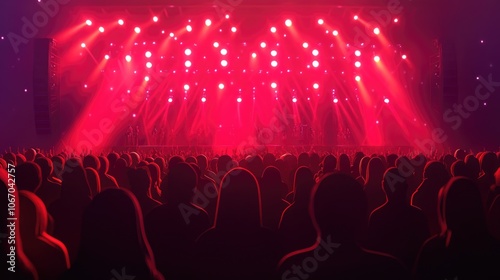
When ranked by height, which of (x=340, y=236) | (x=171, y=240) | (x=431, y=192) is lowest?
(x=171, y=240)

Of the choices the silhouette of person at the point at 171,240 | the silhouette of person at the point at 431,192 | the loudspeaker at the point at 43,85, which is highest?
the loudspeaker at the point at 43,85

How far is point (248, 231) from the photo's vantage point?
2.85m

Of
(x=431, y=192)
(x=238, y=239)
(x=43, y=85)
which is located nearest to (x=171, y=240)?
(x=238, y=239)

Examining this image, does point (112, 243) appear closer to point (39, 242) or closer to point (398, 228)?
point (39, 242)

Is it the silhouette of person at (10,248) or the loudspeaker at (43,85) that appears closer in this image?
the silhouette of person at (10,248)

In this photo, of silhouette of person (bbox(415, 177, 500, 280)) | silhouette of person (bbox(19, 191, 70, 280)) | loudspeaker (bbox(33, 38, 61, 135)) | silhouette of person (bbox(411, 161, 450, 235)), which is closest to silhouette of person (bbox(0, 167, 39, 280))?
silhouette of person (bbox(19, 191, 70, 280))

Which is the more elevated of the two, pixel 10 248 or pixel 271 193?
pixel 271 193

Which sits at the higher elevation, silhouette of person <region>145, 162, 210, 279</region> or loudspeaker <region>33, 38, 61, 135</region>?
loudspeaker <region>33, 38, 61, 135</region>

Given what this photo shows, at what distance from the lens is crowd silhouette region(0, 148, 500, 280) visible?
6.76 feet

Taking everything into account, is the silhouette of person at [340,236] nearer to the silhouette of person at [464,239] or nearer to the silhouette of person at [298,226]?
the silhouette of person at [464,239]

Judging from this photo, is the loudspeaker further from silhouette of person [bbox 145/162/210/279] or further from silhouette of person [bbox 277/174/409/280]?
silhouette of person [bbox 277/174/409/280]

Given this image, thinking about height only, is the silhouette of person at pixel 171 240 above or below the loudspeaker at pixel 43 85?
below

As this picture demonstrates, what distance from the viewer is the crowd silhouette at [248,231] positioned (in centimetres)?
206

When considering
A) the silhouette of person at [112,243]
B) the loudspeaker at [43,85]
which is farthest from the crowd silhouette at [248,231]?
the loudspeaker at [43,85]
